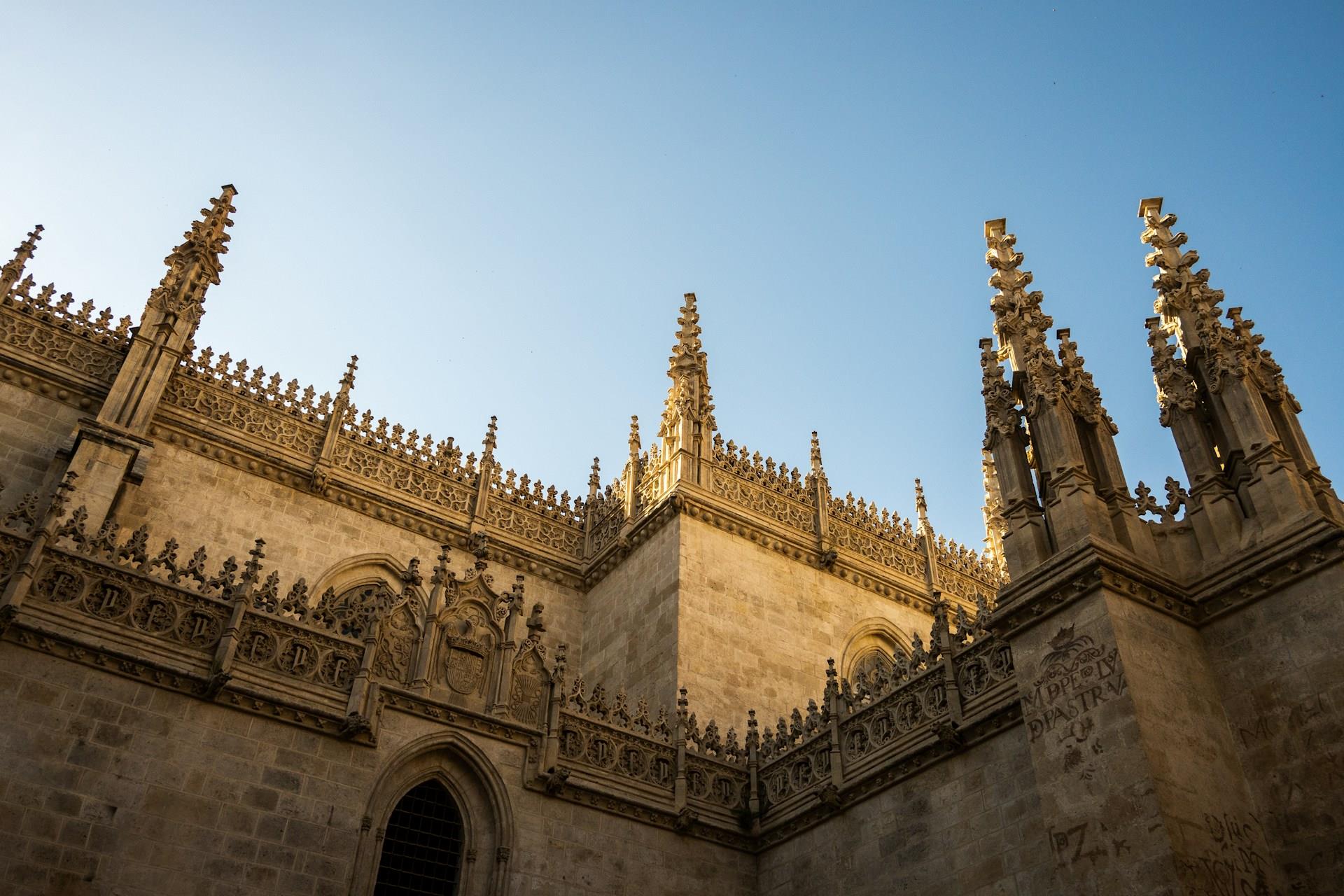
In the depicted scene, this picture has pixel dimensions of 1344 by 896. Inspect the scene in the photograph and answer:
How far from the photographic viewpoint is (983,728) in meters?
12.9

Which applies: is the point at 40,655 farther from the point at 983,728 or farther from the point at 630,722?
the point at 983,728

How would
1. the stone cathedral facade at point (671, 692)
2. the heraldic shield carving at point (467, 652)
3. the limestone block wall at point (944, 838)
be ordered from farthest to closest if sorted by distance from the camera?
1. the heraldic shield carving at point (467, 652)
2. the limestone block wall at point (944, 838)
3. the stone cathedral facade at point (671, 692)

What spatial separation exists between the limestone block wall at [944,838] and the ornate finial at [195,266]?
46.8 feet

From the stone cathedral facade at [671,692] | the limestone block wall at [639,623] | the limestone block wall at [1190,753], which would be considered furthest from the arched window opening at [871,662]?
the limestone block wall at [1190,753]

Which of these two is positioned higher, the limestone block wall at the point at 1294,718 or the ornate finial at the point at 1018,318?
the ornate finial at the point at 1018,318

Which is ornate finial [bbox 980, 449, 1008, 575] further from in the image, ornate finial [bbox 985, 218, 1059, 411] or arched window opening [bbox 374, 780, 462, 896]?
arched window opening [bbox 374, 780, 462, 896]

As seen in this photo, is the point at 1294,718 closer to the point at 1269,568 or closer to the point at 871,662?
the point at 1269,568

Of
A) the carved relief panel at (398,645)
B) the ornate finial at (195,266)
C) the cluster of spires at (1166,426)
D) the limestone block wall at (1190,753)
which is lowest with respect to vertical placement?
the limestone block wall at (1190,753)

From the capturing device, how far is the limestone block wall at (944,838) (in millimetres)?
12062

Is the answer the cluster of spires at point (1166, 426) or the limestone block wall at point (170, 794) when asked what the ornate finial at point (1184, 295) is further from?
the limestone block wall at point (170, 794)

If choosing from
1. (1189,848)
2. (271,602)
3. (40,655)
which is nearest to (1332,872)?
(1189,848)

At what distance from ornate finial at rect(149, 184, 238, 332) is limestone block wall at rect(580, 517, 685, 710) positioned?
928cm

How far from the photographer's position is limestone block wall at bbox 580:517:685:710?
19500mm

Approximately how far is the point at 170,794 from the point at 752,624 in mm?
11091
